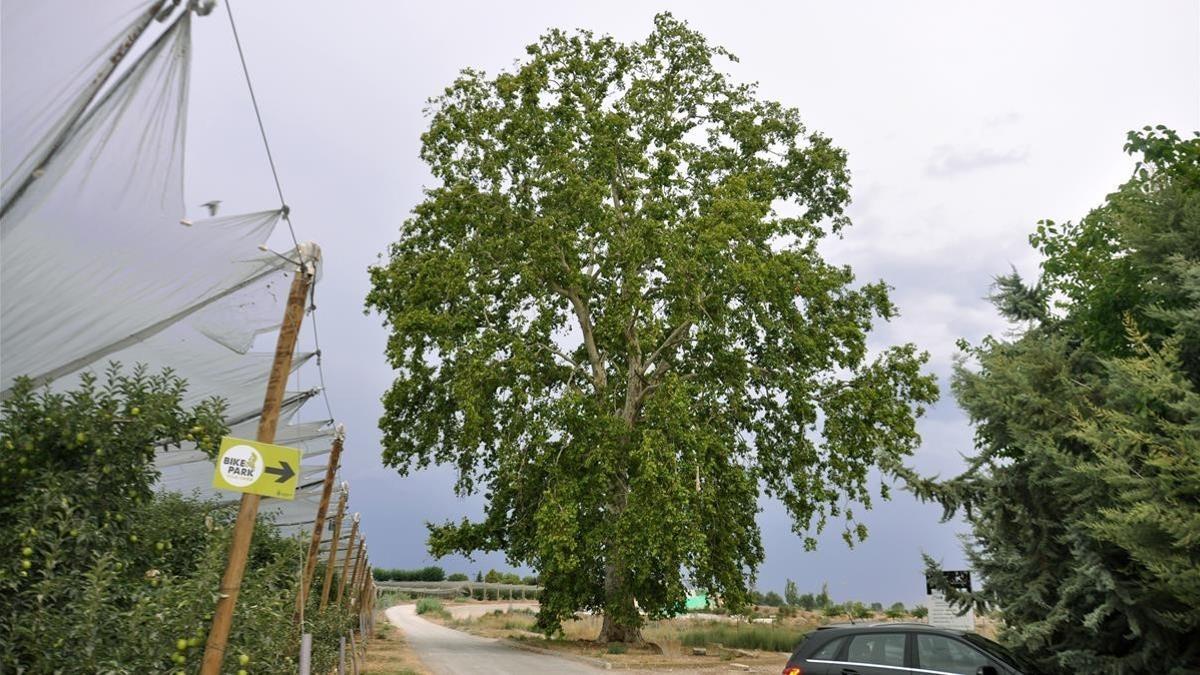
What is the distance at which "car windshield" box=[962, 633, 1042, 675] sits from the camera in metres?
10.6

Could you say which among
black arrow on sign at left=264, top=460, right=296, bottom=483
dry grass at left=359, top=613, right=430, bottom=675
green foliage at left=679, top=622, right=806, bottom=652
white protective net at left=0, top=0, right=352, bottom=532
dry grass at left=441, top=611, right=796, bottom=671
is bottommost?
dry grass at left=359, top=613, right=430, bottom=675

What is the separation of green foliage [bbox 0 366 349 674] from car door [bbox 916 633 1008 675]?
736 cm

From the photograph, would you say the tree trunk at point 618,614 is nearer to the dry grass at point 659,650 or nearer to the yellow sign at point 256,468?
the dry grass at point 659,650

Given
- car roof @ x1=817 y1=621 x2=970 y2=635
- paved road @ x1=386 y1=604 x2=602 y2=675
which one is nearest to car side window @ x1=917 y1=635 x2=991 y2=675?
car roof @ x1=817 y1=621 x2=970 y2=635

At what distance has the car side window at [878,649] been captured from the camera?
36.5 ft

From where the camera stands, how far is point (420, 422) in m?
29.4

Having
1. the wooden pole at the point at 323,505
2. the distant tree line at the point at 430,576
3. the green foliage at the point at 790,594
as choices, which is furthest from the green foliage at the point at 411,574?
the wooden pole at the point at 323,505

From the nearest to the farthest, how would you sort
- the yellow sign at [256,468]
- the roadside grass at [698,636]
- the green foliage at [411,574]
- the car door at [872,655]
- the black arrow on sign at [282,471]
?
the yellow sign at [256,468] → the black arrow on sign at [282,471] → the car door at [872,655] → the roadside grass at [698,636] → the green foliage at [411,574]

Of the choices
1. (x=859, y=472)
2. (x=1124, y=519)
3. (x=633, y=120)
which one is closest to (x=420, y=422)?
(x=633, y=120)

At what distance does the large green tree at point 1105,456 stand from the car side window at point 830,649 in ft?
7.63

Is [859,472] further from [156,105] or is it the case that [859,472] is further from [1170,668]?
[156,105]

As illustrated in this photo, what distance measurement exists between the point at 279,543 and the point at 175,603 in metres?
13.9

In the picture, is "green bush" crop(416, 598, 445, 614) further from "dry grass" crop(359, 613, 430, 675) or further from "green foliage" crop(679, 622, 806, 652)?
"green foliage" crop(679, 622, 806, 652)

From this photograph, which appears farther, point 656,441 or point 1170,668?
point 656,441
